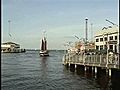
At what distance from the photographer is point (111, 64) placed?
113 feet

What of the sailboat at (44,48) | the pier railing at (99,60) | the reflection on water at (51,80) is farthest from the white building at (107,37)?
the sailboat at (44,48)

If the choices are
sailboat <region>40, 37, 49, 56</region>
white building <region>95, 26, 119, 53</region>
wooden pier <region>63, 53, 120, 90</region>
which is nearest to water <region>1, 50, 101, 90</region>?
wooden pier <region>63, 53, 120, 90</region>

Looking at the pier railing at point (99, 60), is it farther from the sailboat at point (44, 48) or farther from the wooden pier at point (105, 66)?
the sailboat at point (44, 48)

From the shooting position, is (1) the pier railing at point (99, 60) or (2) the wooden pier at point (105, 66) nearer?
(2) the wooden pier at point (105, 66)

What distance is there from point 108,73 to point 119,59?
203 inches

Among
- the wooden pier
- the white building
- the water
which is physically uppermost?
the white building

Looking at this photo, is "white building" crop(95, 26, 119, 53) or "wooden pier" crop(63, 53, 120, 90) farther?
"white building" crop(95, 26, 119, 53)

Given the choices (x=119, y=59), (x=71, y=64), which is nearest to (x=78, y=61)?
(x=71, y=64)

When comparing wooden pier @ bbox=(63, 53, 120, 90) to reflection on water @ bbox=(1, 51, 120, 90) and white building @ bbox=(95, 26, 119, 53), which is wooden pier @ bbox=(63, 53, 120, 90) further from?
white building @ bbox=(95, 26, 119, 53)

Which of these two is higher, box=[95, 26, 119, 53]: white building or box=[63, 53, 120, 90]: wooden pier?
box=[95, 26, 119, 53]: white building

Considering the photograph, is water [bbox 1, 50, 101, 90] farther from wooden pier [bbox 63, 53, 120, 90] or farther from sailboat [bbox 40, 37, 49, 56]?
sailboat [bbox 40, 37, 49, 56]

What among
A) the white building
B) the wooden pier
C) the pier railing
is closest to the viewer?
the wooden pier

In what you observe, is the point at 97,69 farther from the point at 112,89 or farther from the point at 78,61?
the point at 112,89

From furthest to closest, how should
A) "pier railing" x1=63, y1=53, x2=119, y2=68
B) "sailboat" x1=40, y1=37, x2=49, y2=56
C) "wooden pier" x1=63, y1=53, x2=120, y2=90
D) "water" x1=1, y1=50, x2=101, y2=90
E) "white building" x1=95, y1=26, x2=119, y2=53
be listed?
"sailboat" x1=40, y1=37, x2=49, y2=56
"white building" x1=95, y1=26, x2=119, y2=53
"pier railing" x1=63, y1=53, x2=119, y2=68
"wooden pier" x1=63, y1=53, x2=120, y2=90
"water" x1=1, y1=50, x2=101, y2=90
